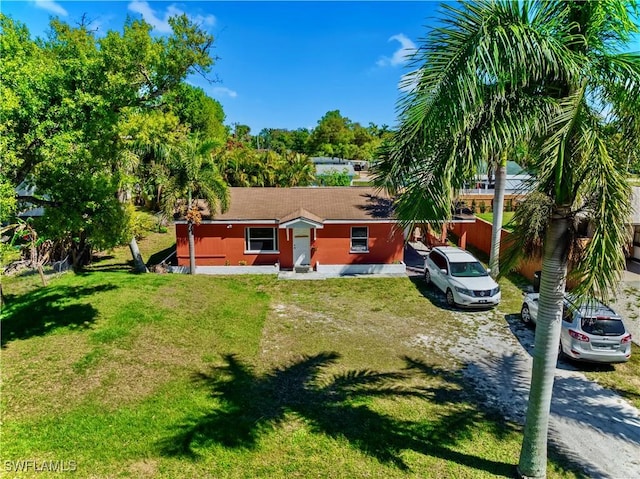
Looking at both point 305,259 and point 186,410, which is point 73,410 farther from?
point 305,259

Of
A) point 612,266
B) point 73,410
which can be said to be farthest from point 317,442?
point 612,266

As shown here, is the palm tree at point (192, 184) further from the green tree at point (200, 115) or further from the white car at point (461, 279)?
the green tree at point (200, 115)

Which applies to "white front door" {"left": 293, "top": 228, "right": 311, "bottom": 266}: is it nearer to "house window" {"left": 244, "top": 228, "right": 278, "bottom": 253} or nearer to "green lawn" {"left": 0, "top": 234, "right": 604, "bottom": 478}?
"house window" {"left": 244, "top": 228, "right": 278, "bottom": 253}

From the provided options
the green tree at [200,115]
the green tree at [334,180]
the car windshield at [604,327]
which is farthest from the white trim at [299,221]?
the green tree at [200,115]

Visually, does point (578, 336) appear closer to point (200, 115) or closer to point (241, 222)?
point (241, 222)

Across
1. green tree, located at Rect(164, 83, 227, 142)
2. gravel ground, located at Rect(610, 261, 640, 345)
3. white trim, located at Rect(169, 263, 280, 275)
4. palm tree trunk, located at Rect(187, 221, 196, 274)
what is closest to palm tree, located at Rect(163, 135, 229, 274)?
palm tree trunk, located at Rect(187, 221, 196, 274)

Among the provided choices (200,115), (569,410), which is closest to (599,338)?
(569,410)

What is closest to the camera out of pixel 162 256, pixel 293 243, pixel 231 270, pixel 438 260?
pixel 438 260
